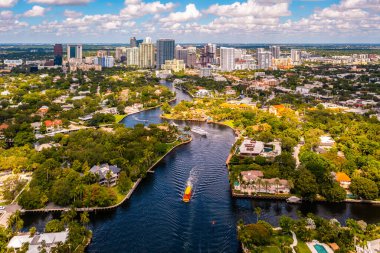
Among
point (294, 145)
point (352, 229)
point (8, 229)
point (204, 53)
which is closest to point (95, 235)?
point (8, 229)

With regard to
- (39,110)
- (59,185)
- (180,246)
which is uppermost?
(39,110)

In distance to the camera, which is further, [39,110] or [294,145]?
[39,110]

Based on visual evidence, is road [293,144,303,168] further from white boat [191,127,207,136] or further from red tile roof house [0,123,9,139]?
red tile roof house [0,123,9,139]

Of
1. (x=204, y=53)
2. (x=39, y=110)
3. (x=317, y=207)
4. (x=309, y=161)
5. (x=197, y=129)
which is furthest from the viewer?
(x=204, y=53)

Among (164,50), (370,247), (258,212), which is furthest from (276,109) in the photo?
(164,50)

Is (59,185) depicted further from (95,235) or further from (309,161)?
(309,161)

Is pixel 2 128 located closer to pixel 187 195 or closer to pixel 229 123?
pixel 187 195

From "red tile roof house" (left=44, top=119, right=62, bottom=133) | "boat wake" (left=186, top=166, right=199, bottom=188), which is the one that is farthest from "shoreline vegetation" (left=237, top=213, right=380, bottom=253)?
"red tile roof house" (left=44, top=119, right=62, bottom=133)
